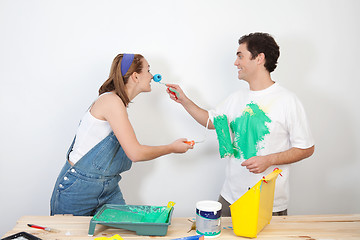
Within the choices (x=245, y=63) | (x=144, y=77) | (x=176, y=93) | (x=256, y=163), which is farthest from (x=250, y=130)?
(x=144, y=77)

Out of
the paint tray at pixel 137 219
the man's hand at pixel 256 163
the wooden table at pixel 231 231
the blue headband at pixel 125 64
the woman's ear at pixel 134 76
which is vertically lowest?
the wooden table at pixel 231 231

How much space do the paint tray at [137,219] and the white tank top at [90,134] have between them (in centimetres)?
36

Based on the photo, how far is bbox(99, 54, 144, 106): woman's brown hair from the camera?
5.72 feet

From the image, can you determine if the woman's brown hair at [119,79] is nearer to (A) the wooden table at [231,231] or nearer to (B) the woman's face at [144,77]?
(B) the woman's face at [144,77]

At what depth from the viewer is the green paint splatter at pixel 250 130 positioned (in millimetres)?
1851

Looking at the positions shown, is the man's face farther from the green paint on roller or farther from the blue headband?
the blue headband

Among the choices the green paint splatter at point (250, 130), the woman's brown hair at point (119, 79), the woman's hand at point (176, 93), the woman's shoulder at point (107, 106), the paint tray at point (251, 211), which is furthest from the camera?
the woman's hand at point (176, 93)

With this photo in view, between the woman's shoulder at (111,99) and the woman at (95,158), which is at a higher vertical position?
the woman's shoulder at (111,99)

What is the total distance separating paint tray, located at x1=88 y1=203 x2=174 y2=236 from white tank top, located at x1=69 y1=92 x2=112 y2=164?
356 millimetres

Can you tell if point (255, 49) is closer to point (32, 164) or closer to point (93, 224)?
point (93, 224)

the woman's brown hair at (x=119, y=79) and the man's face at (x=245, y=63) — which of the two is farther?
the man's face at (x=245, y=63)

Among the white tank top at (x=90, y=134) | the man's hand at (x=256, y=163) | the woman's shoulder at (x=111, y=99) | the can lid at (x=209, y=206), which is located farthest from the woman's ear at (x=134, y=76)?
the can lid at (x=209, y=206)

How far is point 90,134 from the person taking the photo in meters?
1.66

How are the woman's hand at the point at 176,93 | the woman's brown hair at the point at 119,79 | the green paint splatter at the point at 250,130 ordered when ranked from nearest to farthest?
the woman's brown hair at the point at 119,79, the green paint splatter at the point at 250,130, the woman's hand at the point at 176,93
